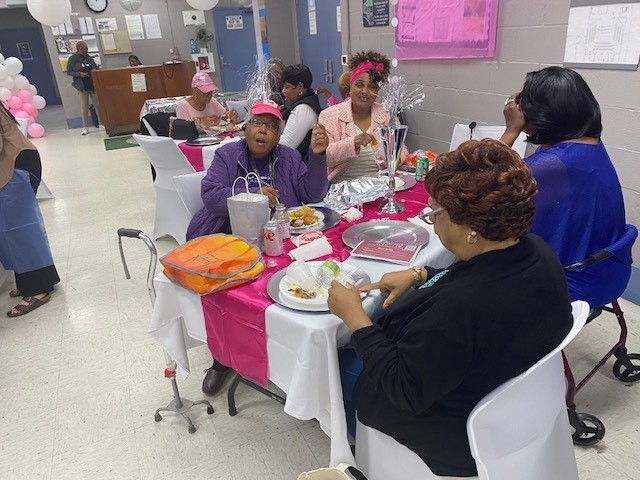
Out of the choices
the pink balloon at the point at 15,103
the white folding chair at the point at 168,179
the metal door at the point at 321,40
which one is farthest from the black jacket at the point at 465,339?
the pink balloon at the point at 15,103

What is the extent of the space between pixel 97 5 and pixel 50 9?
287 cm

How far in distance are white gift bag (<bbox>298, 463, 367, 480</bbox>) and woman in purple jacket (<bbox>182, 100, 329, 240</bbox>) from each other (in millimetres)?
997

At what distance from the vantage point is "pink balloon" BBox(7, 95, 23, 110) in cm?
776

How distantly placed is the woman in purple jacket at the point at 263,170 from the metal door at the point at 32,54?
13.8 metres

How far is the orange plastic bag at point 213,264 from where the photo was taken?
4.63 ft

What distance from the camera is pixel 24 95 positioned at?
26.6 ft

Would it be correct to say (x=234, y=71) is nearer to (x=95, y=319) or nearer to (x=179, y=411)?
(x=95, y=319)

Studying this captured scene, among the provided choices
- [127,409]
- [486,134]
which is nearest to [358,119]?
[486,134]

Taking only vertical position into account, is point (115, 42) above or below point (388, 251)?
above

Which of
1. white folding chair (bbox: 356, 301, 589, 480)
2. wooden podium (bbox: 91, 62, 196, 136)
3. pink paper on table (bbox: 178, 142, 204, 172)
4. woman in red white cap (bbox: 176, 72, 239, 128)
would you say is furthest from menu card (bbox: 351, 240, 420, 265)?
wooden podium (bbox: 91, 62, 196, 136)

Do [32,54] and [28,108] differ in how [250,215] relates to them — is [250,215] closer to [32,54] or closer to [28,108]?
[28,108]

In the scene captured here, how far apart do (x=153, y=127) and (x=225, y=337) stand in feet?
11.4

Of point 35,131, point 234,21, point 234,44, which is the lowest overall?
point 35,131

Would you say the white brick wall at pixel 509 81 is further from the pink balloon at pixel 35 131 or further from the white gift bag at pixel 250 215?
the pink balloon at pixel 35 131
